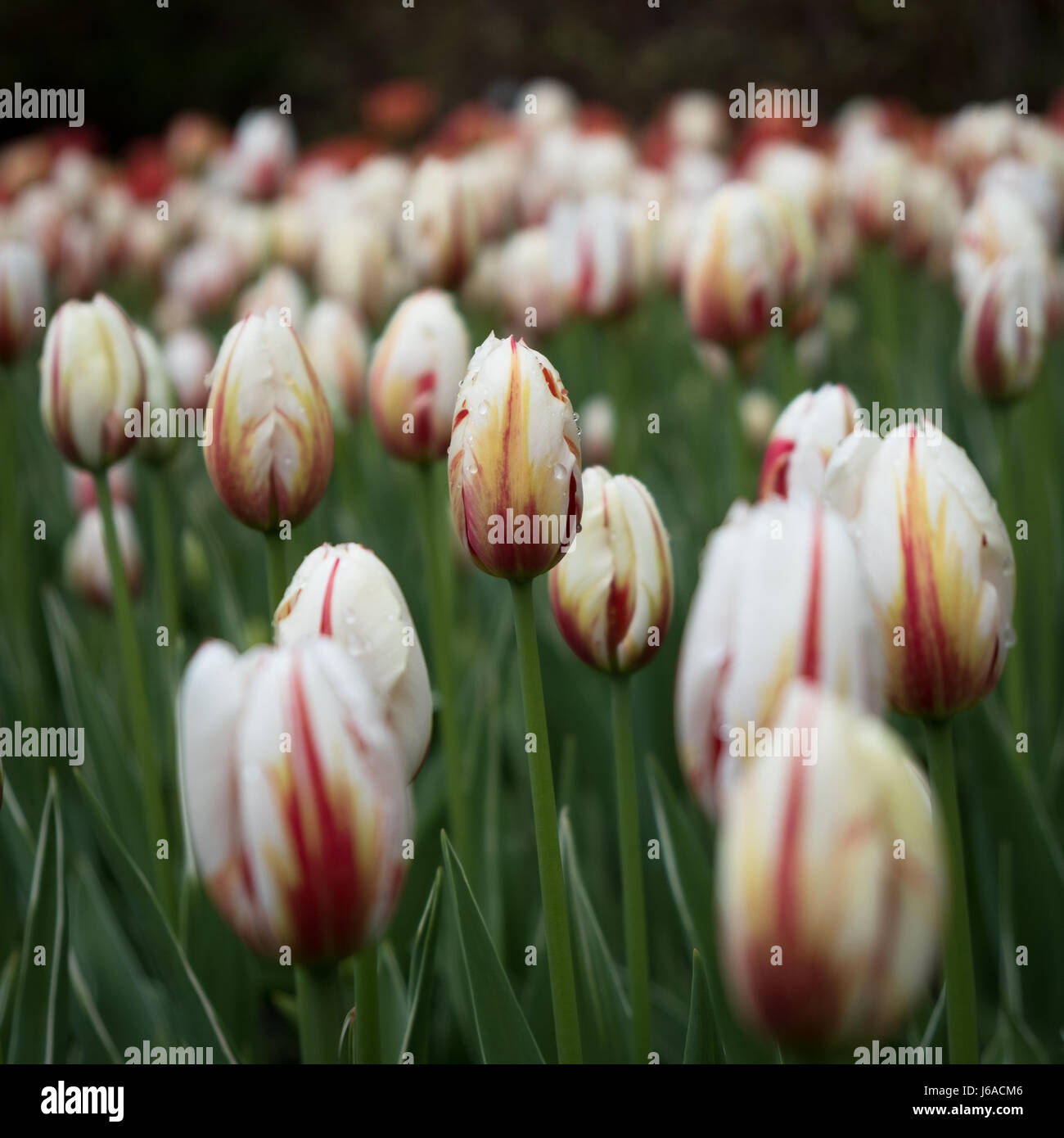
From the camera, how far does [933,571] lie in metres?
0.71

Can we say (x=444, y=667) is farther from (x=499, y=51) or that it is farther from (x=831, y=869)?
(x=499, y=51)

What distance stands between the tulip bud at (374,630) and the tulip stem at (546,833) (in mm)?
107

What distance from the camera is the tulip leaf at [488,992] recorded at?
0.91m

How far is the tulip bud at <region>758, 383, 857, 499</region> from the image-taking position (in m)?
0.88

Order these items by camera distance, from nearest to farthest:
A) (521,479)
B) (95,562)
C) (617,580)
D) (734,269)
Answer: (521,479)
(617,580)
(734,269)
(95,562)

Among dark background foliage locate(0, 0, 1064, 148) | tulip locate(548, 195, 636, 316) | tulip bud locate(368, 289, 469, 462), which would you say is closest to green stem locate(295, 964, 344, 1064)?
tulip bud locate(368, 289, 469, 462)

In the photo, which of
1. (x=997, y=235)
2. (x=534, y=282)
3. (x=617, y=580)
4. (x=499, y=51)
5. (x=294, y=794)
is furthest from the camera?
(x=499, y=51)

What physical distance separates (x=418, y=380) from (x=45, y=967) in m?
0.66

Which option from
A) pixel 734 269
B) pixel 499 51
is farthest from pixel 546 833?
pixel 499 51

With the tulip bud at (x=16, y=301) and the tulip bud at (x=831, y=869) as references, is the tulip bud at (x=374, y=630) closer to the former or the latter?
the tulip bud at (x=831, y=869)

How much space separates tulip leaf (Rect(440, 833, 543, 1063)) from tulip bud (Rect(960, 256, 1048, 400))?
38.2 inches

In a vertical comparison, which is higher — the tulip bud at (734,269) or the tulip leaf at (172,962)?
the tulip bud at (734,269)

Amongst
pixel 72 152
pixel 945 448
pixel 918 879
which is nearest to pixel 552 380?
pixel 945 448

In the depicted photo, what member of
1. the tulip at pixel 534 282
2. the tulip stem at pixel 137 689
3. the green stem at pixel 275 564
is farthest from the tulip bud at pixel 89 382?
the tulip at pixel 534 282
